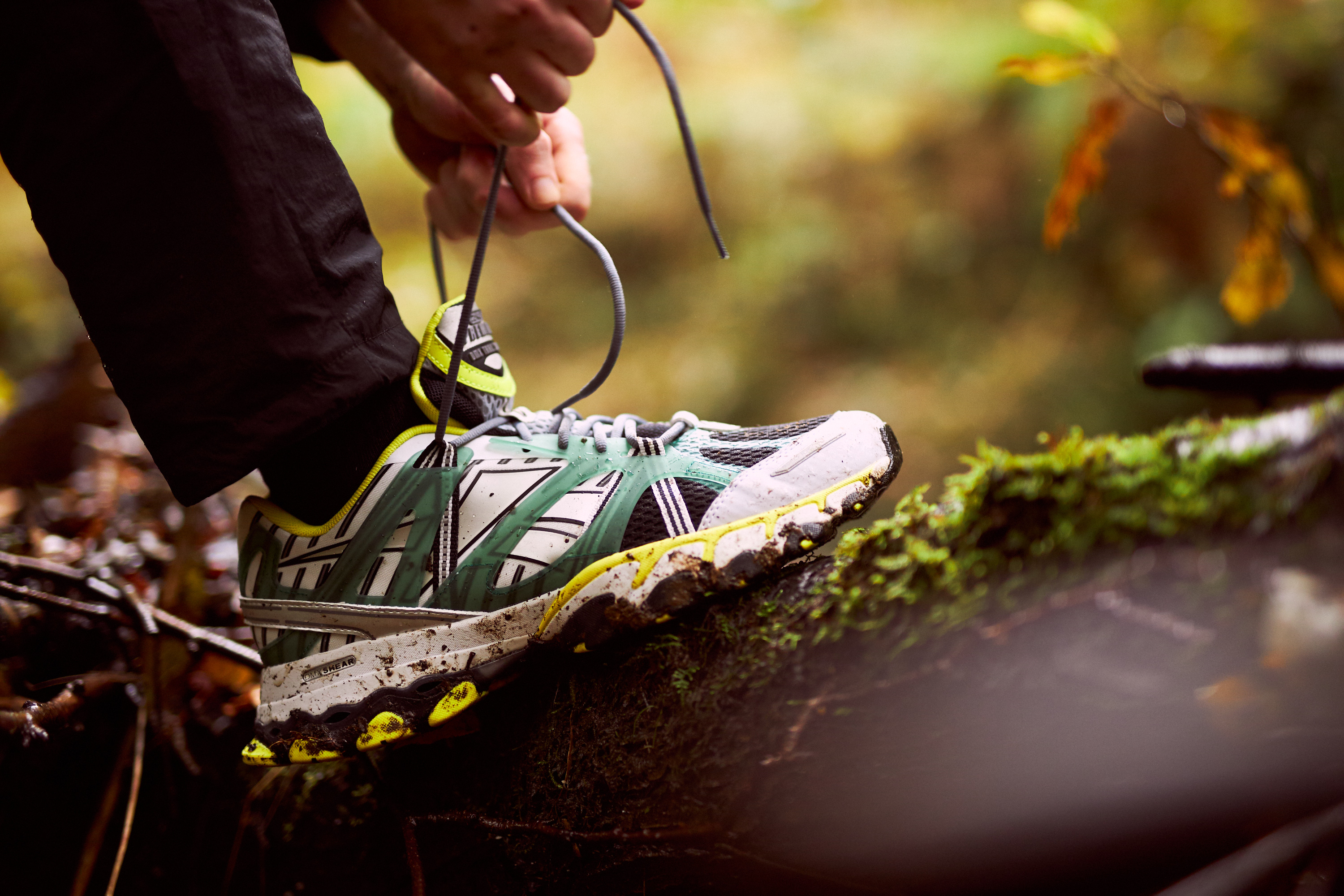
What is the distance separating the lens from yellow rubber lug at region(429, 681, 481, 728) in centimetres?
79

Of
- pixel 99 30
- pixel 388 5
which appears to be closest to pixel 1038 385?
pixel 388 5

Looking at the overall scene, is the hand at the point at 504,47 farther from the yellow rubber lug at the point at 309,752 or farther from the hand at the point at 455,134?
the yellow rubber lug at the point at 309,752

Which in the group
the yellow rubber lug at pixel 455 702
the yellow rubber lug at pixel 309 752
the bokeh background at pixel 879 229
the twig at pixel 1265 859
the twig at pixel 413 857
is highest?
the bokeh background at pixel 879 229

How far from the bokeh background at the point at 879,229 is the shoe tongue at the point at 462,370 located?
314 centimetres

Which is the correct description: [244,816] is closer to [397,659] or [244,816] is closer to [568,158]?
[397,659]

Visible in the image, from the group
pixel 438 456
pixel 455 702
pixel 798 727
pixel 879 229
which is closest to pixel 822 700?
pixel 798 727

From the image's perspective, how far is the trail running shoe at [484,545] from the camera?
2.55ft

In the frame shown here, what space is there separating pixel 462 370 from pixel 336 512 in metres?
0.21

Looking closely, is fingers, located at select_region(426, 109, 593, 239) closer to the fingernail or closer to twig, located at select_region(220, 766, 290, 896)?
the fingernail

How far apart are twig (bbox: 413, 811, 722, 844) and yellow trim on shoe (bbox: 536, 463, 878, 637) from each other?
0.18 meters

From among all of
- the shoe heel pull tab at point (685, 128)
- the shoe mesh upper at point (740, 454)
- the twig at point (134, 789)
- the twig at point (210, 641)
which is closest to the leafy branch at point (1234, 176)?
the shoe heel pull tab at point (685, 128)

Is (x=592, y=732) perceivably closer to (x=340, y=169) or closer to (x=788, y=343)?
(x=340, y=169)

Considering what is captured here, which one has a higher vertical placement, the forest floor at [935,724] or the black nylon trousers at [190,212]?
the black nylon trousers at [190,212]

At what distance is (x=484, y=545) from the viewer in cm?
83
